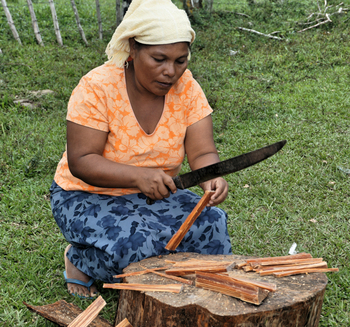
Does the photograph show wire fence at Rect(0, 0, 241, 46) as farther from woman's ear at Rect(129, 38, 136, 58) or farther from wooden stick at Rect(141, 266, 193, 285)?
wooden stick at Rect(141, 266, 193, 285)

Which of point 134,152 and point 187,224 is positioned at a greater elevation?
point 134,152

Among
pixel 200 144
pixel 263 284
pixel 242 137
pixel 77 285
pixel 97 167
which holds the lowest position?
pixel 242 137

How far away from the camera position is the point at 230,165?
1.90 metres

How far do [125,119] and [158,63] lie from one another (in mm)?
405

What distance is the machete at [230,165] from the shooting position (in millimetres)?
1822

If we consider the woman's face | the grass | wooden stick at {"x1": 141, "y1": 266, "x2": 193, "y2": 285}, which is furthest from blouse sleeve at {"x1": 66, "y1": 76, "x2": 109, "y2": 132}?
the grass

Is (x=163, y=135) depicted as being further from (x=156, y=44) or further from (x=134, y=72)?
(x=156, y=44)

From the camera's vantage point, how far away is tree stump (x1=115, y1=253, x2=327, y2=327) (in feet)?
Answer: 5.35

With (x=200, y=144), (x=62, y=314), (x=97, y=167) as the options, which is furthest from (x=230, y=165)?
(x=62, y=314)

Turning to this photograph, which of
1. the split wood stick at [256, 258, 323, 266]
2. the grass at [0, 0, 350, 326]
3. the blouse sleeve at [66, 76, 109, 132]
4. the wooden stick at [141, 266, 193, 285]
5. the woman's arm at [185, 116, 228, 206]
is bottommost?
the grass at [0, 0, 350, 326]

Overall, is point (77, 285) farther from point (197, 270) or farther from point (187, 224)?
point (197, 270)

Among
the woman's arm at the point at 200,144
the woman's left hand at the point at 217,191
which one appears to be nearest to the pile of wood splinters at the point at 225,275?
the woman's left hand at the point at 217,191

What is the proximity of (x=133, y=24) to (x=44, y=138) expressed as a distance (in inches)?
119

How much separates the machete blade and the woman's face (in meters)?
0.58
